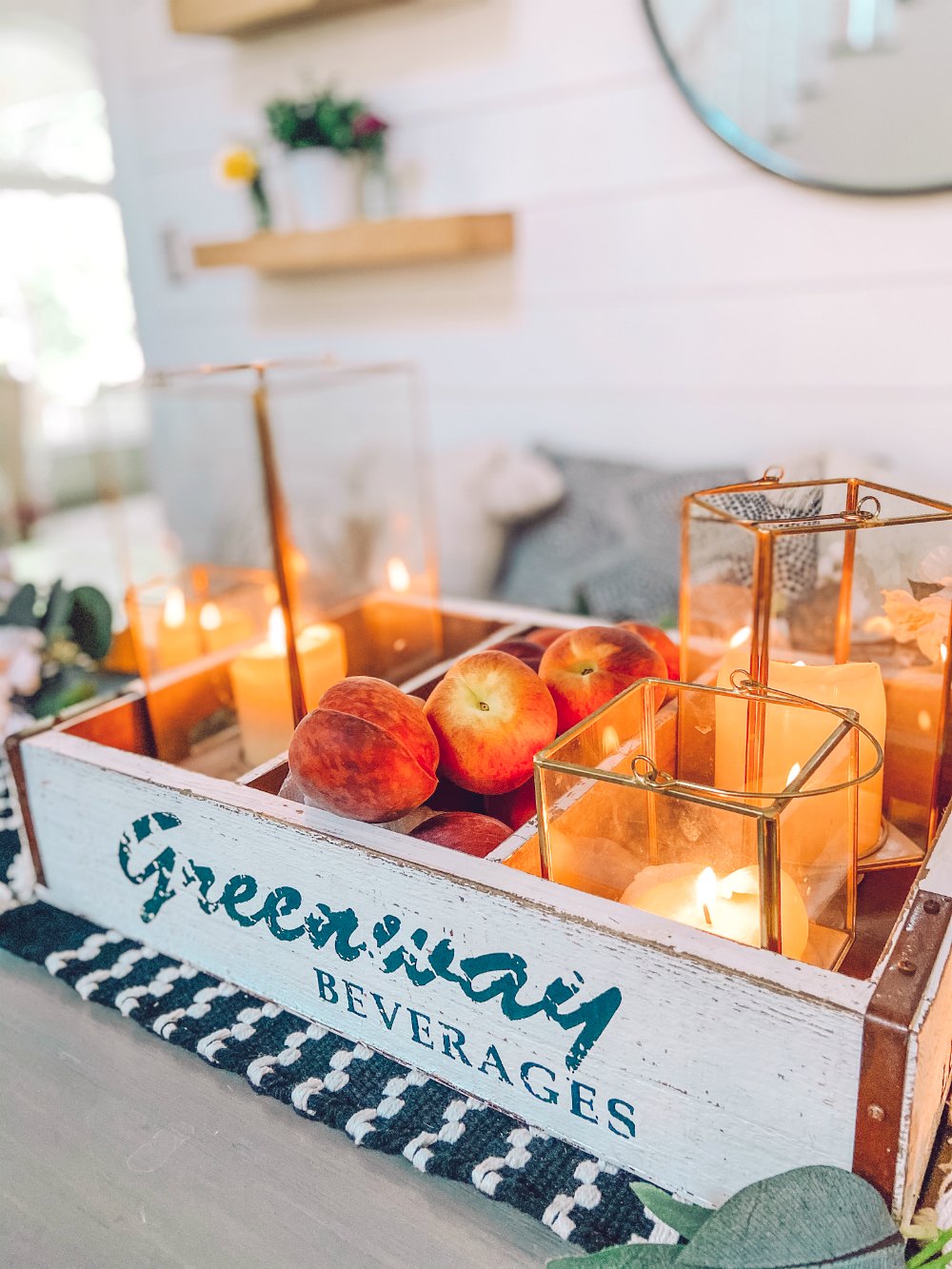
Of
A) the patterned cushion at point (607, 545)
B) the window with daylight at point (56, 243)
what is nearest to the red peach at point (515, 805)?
the patterned cushion at point (607, 545)

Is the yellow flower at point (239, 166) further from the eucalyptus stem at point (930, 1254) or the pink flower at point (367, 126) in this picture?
the eucalyptus stem at point (930, 1254)

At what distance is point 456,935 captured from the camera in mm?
525

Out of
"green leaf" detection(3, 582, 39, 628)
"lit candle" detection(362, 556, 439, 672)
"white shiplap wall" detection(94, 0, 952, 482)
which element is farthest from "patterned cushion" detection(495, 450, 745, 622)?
"green leaf" detection(3, 582, 39, 628)

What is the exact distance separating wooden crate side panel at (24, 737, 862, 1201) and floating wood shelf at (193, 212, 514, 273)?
138 centimetres

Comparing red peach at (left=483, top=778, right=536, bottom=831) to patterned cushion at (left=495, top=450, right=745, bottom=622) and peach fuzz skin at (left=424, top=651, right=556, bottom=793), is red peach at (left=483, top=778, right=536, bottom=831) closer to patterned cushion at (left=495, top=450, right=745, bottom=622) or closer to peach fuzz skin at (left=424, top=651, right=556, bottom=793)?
peach fuzz skin at (left=424, top=651, right=556, bottom=793)

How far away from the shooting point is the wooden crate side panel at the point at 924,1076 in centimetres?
40

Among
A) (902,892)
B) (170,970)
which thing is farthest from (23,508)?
(902,892)

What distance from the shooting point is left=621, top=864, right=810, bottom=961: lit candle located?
47cm

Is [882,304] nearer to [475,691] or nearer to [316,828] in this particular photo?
[475,691]

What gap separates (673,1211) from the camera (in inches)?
18.1

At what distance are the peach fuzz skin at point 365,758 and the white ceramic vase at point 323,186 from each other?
1.61m

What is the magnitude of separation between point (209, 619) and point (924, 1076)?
775 millimetres

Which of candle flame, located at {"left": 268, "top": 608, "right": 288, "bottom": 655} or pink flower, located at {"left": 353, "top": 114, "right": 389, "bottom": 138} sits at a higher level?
pink flower, located at {"left": 353, "top": 114, "right": 389, "bottom": 138}

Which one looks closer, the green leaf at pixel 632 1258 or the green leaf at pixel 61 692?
the green leaf at pixel 632 1258
